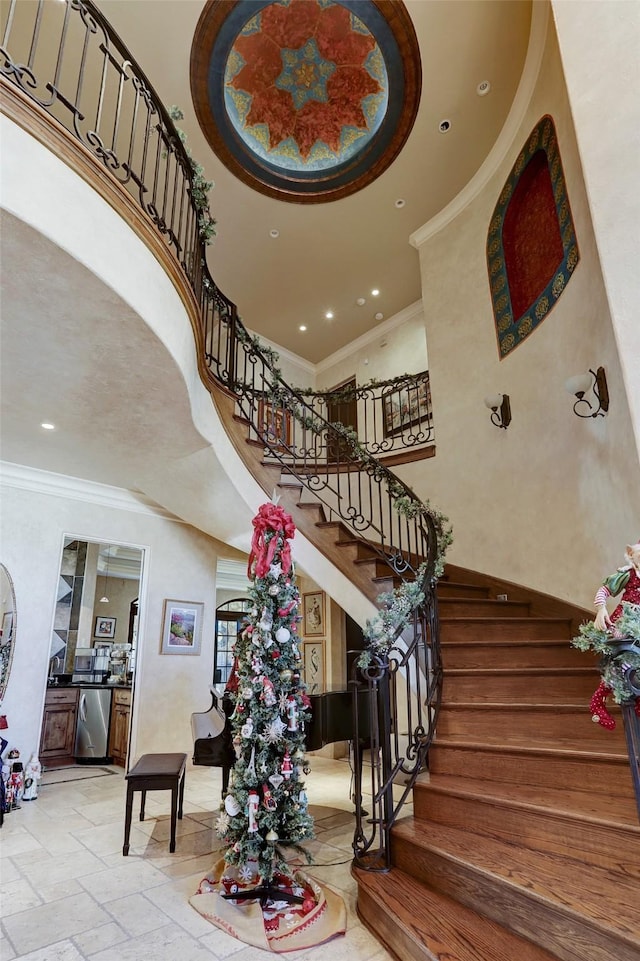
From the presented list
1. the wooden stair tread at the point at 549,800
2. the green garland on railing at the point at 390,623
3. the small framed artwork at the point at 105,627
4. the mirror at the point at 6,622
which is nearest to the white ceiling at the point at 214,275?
the mirror at the point at 6,622

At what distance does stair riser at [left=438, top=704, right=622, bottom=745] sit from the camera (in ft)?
9.19

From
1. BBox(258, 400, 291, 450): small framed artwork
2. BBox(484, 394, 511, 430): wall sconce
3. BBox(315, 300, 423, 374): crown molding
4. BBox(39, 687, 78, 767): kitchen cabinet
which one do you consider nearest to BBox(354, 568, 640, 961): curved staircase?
BBox(484, 394, 511, 430): wall sconce

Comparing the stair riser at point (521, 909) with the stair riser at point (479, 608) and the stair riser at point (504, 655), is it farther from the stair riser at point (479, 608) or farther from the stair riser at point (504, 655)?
the stair riser at point (479, 608)

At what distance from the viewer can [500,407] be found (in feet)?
17.5

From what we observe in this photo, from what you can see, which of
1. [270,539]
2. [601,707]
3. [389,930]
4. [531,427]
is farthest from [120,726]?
[601,707]

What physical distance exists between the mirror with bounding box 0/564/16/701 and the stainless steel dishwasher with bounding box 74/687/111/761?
2.08 m

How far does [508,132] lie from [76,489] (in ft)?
21.0

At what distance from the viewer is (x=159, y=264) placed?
A: 129 inches

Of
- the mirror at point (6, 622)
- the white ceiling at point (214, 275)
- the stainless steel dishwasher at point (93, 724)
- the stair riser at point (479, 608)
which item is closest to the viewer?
the white ceiling at point (214, 275)

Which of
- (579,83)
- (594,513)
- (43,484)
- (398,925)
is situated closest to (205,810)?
(398,925)

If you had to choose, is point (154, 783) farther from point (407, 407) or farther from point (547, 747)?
point (407, 407)

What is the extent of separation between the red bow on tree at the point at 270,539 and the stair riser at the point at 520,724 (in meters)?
1.40

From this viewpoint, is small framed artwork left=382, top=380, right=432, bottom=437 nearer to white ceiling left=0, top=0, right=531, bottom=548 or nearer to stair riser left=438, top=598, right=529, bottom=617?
white ceiling left=0, top=0, right=531, bottom=548

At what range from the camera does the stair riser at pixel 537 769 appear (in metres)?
2.35
